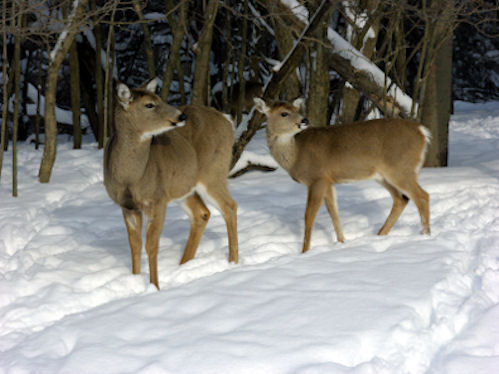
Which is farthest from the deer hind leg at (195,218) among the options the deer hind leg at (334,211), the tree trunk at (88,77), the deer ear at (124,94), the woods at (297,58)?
the tree trunk at (88,77)

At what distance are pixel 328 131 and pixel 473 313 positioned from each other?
2866 mm

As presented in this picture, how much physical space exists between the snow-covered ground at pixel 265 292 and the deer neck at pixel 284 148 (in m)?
0.72

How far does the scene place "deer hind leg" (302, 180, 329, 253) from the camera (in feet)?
19.7

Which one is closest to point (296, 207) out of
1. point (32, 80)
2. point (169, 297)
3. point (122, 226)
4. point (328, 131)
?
point (328, 131)

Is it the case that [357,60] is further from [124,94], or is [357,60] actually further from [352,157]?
[124,94]

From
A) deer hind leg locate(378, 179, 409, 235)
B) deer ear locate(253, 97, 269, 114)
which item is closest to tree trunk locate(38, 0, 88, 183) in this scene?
deer ear locate(253, 97, 269, 114)

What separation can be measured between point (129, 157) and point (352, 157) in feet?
7.66

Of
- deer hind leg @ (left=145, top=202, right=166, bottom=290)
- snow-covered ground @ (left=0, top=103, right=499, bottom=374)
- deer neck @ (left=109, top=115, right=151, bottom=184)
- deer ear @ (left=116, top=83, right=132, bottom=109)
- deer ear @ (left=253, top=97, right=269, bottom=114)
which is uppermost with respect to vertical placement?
deer ear @ (left=116, top=83, right=132, bottom=109)

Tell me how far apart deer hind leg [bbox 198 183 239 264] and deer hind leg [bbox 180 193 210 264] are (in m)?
0.24

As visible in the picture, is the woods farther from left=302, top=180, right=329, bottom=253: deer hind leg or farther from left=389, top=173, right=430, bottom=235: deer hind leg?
left=302, top=180, right=329, bottom=253: deer hind leg

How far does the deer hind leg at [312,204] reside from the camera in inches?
237

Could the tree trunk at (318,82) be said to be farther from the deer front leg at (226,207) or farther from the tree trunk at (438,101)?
the deer front leg at (226,207)

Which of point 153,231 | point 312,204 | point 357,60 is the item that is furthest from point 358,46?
point 153,231

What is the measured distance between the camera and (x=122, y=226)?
279 inches
